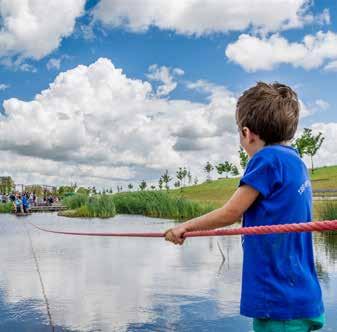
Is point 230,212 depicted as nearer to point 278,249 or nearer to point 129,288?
point 278,249

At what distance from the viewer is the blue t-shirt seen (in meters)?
1.73

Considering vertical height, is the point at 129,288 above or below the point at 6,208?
below

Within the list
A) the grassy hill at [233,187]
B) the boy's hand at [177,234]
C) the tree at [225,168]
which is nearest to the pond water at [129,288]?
the boy's hand at [177,234]

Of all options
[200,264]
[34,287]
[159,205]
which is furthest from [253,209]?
[159,205]

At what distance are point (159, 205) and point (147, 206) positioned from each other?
1.38m

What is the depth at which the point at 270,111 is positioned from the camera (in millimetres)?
1789

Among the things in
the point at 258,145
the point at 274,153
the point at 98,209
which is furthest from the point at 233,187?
the point at 274,153

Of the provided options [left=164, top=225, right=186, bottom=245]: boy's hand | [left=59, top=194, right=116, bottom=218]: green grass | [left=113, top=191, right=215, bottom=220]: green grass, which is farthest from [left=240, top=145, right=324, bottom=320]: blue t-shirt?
[left=59, top=194, right=116, bottom=218]: green grass

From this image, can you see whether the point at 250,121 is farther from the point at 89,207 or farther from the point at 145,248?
the point at 89,207

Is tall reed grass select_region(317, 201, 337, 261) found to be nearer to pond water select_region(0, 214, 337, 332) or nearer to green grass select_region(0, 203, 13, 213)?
pond water select_region(0, 214, 337, 332)

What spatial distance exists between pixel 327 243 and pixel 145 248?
405cm

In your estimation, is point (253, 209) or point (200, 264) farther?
point (200, 264)

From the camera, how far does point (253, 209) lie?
1.80 metres

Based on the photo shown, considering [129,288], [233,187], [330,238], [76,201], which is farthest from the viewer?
[233,187]
